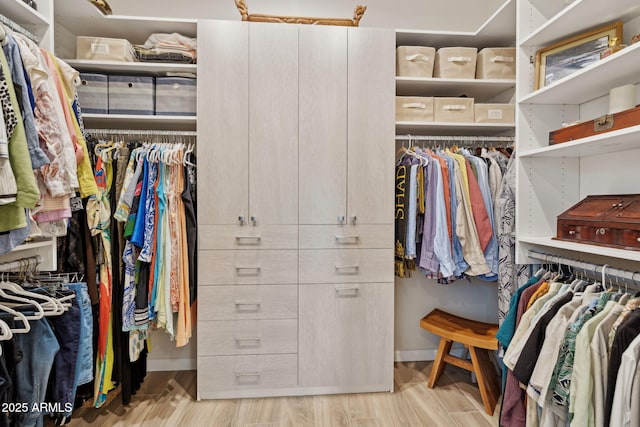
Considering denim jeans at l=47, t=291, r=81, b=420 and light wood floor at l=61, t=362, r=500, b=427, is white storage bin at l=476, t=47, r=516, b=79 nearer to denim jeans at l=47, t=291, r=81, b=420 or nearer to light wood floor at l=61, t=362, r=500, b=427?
light wood floor at l=61, t=362, r=500, b=427

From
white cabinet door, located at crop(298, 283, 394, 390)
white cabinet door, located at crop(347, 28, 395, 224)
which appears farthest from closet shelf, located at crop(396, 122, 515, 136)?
white cabinet door, located at crop(298, 283, 394, 390)

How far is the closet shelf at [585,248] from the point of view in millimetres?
1276

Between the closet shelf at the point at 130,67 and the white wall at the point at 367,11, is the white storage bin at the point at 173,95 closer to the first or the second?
the closet shelf at the point at 130,67

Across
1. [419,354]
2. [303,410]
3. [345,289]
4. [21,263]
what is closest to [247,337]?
[303,410]

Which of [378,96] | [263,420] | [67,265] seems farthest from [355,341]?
[67,265]

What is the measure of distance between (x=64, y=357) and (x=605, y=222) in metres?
2.24

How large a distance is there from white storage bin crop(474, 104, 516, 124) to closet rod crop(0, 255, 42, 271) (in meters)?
2.52

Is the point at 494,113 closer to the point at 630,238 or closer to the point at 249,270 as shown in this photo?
the point at 630,238

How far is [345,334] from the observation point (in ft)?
7.14

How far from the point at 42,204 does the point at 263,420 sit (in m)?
1.52

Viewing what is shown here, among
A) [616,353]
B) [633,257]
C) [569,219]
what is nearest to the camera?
[616,353]

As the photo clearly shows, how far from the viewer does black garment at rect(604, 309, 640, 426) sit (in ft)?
3.77

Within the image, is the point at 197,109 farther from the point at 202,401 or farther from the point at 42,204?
the point at 202,401

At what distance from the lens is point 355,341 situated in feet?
7.16
